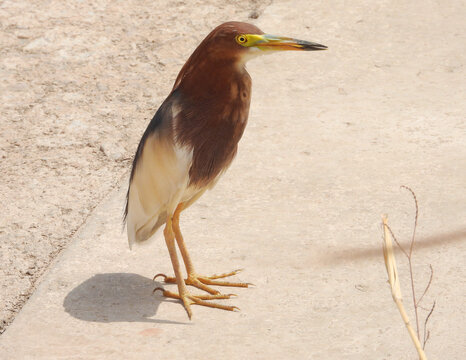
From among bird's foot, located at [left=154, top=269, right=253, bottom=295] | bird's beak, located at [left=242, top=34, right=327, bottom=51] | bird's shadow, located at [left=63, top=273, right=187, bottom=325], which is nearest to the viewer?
bird's beak, located at [left=242, top=34, right=327, bottom=51]

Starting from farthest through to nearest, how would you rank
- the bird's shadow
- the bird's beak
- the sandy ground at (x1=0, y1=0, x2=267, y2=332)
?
the sandy ground at (x1=0, y1=0, x2=267, y2=332) < the bird's shadow < the bird's beak

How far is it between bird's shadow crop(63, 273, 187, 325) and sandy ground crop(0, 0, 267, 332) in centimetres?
36

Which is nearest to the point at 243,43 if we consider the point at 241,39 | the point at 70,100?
the point at 241,39

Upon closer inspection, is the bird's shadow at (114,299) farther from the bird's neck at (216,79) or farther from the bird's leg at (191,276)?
the bird's neck at (216,79)

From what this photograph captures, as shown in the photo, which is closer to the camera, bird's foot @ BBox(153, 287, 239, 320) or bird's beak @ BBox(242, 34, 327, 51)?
bird's beak @ BBox(242, 34, 327, 51)

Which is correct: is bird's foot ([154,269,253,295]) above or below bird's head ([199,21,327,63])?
below

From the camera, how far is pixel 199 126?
398 cm

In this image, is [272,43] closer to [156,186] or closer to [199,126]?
[199,126]

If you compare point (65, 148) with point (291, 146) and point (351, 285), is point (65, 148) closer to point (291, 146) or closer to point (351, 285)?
point (291, 146)

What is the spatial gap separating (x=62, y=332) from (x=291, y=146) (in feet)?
7.45

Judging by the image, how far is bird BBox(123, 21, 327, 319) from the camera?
12.8 ft

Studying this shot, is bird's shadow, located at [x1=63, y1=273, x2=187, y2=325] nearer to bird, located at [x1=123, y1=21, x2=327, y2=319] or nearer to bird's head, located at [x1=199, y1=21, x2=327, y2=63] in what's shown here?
bird, located at [x1=123, y1=21, x2=327, y2=319]

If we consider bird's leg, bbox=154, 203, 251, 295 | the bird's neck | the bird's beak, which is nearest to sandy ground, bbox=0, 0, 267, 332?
bird's leg, bbox=154, 203, 251, 295

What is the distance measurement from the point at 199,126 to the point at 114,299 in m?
1.06
